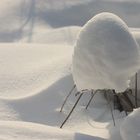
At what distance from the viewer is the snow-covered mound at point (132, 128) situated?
1.52 m

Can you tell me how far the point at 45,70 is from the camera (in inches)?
88.9

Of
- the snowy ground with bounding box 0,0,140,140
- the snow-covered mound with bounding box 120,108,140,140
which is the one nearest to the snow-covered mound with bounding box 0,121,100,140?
the snowy ground with bounding box 0,0,140,140

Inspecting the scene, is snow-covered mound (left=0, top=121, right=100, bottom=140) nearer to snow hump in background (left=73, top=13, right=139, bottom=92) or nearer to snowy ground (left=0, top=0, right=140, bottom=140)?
snowy ground (left=0, top=0, right=140, bottom=140)

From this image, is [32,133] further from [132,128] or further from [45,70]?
[45,70]

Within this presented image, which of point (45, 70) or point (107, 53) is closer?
point (107, 53)

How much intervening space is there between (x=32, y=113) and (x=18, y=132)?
422 mm

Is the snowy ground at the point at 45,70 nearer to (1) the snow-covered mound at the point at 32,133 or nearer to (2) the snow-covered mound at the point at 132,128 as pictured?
(1) the snow-covered mound at the point at 32,133

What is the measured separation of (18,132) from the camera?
1.55 metres

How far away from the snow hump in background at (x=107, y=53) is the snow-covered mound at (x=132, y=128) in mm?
151

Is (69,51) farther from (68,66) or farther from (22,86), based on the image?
(22,86)

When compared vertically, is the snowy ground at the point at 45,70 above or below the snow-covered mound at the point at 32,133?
below

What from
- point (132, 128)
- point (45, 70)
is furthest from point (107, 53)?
point (45, 70)

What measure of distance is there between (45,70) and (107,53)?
0.68 meters

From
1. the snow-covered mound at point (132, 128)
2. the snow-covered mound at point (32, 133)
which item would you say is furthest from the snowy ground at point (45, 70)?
the snow-covered mound at point (132, 128)
